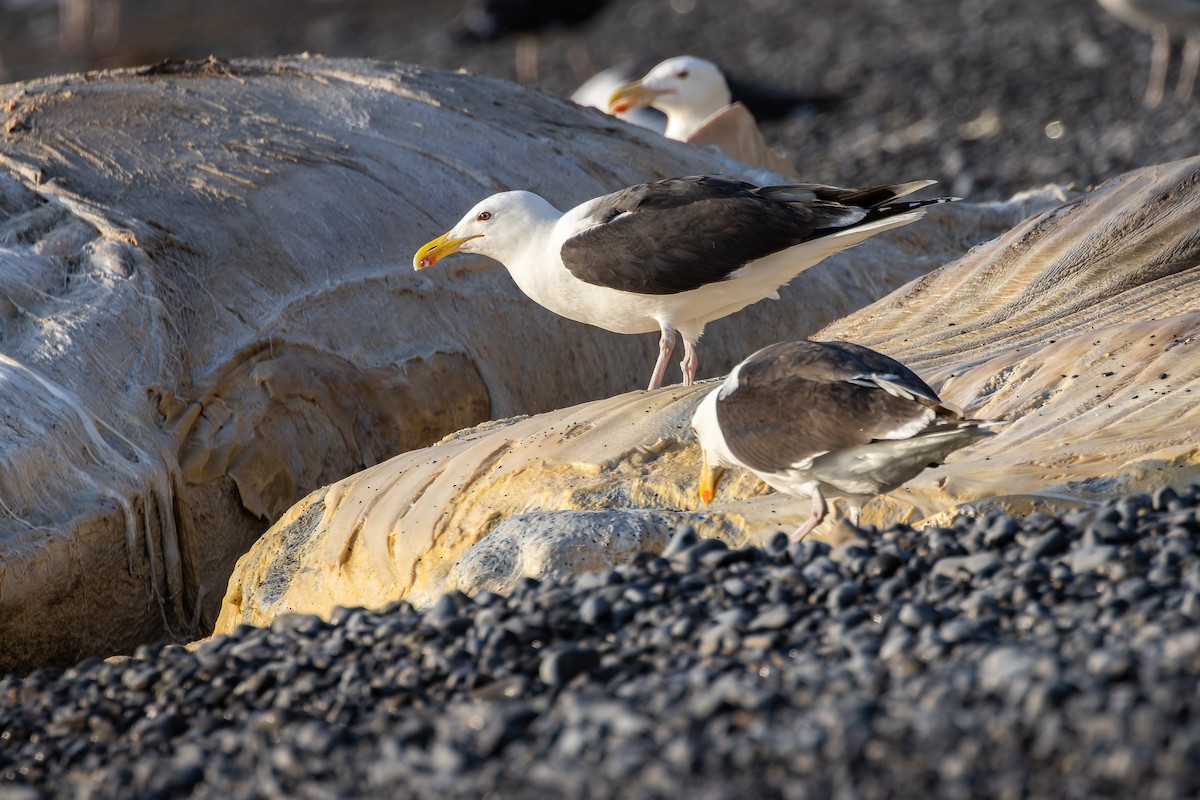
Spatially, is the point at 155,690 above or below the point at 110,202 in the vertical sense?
below

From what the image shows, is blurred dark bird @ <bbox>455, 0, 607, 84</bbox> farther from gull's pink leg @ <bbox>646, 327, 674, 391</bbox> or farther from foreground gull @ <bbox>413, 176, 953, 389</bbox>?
gull's pink leg @ <bbox>646, 327, 674, 391</bbox>

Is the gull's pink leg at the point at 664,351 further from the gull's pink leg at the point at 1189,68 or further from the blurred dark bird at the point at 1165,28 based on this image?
the gull's pink leg at the point at 1189,68

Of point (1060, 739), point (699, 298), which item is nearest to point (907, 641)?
point (1060, 739)

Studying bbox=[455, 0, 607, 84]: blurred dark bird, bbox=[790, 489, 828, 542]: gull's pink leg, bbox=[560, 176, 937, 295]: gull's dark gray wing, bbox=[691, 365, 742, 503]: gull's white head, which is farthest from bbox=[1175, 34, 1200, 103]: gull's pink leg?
bbox=[790, 489, 828, 542]: gull's pink leg

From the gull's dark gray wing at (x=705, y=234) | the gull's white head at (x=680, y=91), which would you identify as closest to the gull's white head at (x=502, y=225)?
the gull's dark gray wing at (x=705, y=234)

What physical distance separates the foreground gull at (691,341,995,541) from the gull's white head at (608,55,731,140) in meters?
5.86

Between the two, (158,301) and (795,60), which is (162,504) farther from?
(795,60)

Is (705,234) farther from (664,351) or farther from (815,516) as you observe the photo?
(815,516)

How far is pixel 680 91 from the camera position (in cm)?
984

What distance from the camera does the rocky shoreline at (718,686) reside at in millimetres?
2555

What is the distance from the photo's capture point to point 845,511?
4.59 meters

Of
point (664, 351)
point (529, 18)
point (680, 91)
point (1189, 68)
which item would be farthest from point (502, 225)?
point (529, 18)

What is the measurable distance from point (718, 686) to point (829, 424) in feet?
3.80

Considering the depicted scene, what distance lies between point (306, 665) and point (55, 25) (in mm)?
25906
